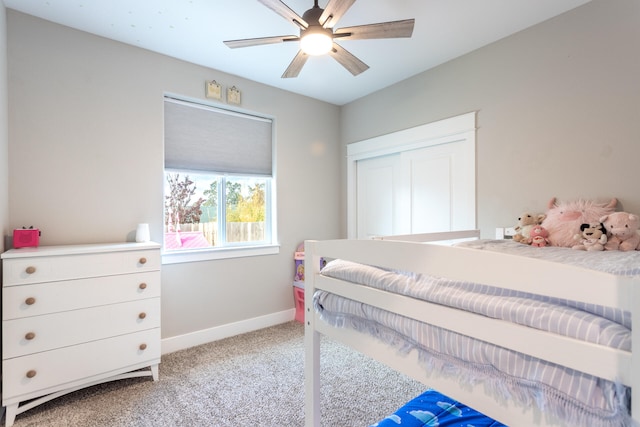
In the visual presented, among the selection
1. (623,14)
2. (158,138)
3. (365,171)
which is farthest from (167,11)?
(623,14)

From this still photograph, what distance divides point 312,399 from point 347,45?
93.6 inches

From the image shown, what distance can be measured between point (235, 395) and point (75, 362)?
0.95 m

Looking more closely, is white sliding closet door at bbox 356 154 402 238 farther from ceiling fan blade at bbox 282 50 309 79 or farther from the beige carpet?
ceiling fan blade at bbox 282 50 309 79

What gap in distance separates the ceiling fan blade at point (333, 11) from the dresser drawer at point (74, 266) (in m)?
1.77

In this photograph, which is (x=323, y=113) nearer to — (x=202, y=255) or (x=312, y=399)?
(x=202, y=255)

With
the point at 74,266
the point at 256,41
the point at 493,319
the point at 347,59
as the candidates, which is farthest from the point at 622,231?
the point at 74,266

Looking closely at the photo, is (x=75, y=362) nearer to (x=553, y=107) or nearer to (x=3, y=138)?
(x=3, y=138)

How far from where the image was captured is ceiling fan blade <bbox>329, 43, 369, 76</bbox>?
180 centimetres

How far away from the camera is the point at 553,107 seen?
2.06 meters

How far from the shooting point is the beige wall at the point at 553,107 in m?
1.79

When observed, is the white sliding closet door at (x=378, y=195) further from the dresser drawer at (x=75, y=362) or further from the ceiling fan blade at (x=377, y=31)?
the dresser drawer at (x=75, y=362)

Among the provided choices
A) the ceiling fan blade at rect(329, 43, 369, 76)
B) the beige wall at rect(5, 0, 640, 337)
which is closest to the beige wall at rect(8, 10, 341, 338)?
the beige wall at rect(5, 0, 640, 337)

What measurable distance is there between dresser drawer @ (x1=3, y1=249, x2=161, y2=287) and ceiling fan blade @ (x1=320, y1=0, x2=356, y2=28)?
177cm

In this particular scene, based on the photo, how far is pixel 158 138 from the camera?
2.47m
